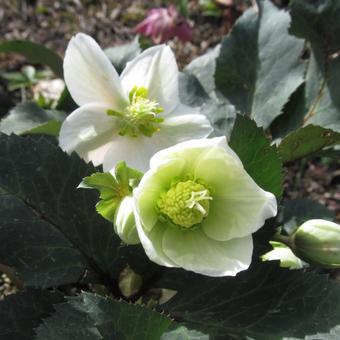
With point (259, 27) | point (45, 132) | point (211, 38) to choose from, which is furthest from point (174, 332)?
point (211, 38)

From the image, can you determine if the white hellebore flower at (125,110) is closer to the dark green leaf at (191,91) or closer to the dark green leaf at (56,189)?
the dark green leaf at (56,189)

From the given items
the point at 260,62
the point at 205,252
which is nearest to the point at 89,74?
the point at 205,252

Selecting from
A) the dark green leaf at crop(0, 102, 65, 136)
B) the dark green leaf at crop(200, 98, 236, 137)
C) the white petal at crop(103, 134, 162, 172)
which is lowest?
the dark green leaf at crop(0, 102, 65, 136)

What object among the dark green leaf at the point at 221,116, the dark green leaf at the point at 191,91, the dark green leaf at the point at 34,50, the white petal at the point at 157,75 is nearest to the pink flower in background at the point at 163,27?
the dark green leaf at the point at 34,50

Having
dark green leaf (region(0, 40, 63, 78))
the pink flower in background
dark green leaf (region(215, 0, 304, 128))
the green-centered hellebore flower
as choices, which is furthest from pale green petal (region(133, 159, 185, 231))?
the pink flower in background

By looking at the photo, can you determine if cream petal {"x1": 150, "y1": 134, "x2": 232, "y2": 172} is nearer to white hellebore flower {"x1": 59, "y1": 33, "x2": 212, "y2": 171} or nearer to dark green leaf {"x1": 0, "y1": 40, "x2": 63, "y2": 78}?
white hellebore flower {"x1": 59, "y1": 33, "x2": 212, "y2": 171}

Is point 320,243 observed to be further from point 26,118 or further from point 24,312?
point 26,118
